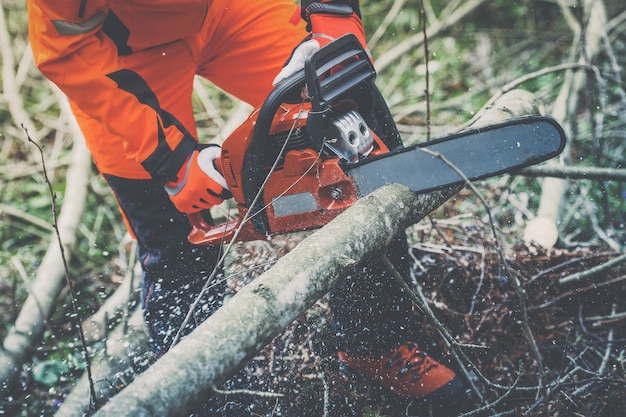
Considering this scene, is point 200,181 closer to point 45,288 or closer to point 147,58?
point 147,58

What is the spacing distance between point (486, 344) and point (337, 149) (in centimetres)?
103

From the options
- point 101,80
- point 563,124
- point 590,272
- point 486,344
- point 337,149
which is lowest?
point 486,344

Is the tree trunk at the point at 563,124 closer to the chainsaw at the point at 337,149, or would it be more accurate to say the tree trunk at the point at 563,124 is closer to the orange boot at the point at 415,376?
the orange boot at the point at 415,376

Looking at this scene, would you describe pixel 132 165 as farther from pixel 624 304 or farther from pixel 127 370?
pixel 624 304

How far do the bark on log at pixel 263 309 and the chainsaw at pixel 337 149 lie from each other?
0.12 meters

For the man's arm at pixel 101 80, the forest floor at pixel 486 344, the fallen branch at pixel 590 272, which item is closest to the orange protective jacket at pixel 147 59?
the man's arm at pixel 101 80

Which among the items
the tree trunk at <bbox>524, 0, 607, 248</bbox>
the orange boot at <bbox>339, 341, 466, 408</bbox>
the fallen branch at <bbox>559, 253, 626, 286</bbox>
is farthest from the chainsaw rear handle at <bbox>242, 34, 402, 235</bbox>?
the tree trunk at <bbox>524, 0, 607, 248</bbox>

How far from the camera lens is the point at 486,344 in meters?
2.08

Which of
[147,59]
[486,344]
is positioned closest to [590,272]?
[486,344]

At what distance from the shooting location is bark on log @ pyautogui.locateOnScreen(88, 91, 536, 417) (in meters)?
1.03

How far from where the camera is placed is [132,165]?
2074 millimetres

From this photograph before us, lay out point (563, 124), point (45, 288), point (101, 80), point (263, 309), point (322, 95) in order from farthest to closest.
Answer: point (563, 124) < point (45, 288) < point (101, 80) < point (322, 95) < point (263, 309)

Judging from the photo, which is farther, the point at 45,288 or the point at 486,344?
the point at 45,288

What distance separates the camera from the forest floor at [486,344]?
1.88 meters
